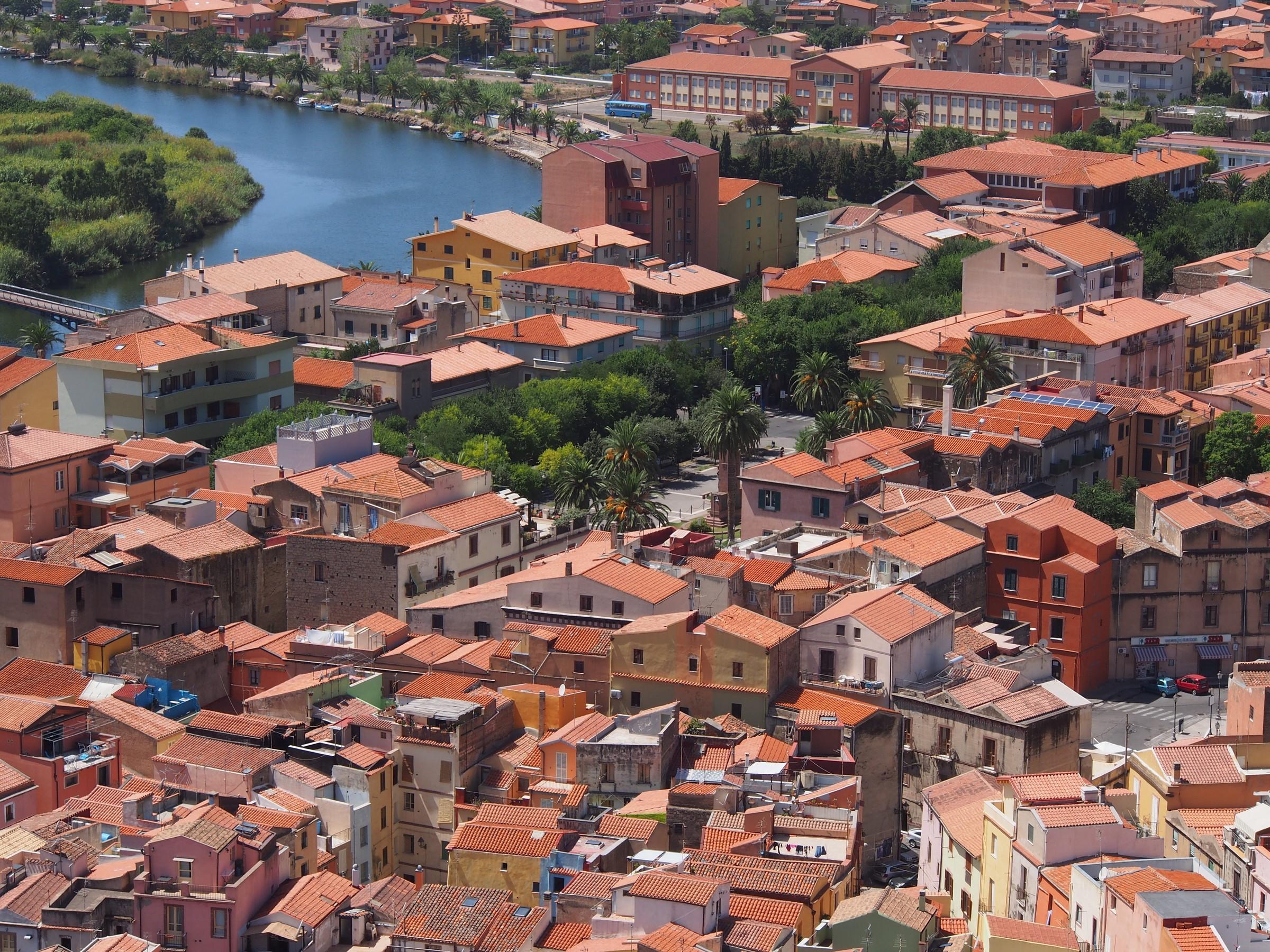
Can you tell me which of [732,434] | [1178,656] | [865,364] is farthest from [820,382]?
[1178,656]

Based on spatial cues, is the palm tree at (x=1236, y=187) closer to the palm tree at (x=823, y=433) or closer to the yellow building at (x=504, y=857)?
the palm tree at (x=823, y=433)

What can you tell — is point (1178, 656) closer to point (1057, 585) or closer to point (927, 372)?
point (1057, 585)

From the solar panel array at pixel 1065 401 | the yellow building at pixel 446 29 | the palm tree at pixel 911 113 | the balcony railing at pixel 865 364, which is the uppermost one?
the yellow building at pixel 446 29

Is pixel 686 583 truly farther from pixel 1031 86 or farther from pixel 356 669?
pixel 1031 86

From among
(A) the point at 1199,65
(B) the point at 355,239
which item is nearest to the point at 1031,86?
(A) the point at 1199,65

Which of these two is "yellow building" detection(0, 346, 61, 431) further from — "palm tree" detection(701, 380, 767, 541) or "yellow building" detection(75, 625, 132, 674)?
"yellow building" detection(75, 625, 132, 674)

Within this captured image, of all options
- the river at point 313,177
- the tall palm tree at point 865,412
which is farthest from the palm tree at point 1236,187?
the tall palm tree at point 865,412

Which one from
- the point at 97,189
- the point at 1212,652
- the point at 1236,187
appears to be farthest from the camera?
the point at 97,189
